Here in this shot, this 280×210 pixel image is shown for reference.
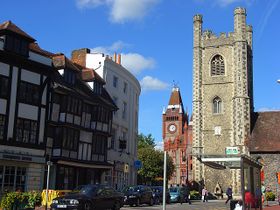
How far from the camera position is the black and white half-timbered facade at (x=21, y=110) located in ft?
91.4

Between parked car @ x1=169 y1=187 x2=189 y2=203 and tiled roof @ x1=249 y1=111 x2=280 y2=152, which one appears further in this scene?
tiled roof @ x1=249 y1=111 x2=280 y2=152

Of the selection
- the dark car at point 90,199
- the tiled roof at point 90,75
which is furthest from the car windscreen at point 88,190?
the tiled roof at point 90,75

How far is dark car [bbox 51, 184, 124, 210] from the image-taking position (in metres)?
20.0

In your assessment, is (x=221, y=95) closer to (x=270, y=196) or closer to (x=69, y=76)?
(x=270, y=196)

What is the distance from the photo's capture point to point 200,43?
60875 millimetres

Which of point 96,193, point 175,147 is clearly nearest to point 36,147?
point 96,193

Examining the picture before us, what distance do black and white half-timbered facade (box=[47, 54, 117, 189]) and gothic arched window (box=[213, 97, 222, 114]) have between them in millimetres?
22194

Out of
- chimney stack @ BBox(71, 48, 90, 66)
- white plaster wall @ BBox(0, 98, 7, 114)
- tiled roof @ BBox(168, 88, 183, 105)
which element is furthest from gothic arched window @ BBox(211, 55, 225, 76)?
tiled roof @ BBox(168, 88, 183, 105)

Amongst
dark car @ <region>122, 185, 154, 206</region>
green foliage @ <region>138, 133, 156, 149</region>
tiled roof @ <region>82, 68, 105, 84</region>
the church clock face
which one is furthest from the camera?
the church clock face

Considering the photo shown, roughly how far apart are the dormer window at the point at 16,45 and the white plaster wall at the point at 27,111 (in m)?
3.48

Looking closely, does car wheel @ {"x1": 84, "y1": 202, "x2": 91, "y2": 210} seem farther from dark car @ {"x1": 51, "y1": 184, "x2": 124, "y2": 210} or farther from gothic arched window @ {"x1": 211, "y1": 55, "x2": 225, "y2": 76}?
gothic arched window @ {"x1": 211, "y1": 55, "x2": 225, "y2": 76}

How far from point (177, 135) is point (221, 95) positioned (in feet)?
206

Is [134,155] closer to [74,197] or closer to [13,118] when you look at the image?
[13,118]

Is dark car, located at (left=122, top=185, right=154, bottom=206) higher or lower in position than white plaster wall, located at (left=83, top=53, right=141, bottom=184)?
lower
